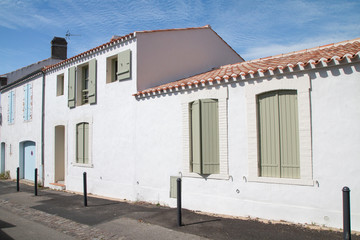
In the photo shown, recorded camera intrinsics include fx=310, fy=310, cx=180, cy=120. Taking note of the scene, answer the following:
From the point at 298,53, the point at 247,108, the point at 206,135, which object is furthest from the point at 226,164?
the point at 298,53

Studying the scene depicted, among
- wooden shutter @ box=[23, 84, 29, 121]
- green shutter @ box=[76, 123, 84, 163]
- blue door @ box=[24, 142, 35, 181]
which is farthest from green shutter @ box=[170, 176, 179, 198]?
wooden shutter @ box=[23, 84, 29, 121]

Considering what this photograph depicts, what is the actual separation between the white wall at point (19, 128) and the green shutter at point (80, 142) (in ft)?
12.5

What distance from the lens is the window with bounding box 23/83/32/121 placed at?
1669 centimetres

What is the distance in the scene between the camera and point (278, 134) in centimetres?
676

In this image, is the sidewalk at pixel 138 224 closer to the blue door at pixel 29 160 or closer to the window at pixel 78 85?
the window at pixel 78 85

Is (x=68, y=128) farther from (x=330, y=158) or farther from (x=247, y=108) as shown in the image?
(x=330, y=158)

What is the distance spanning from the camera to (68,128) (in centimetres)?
1355

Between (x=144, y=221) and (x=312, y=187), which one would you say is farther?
(x=144, y=221)

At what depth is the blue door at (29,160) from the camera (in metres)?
16.6

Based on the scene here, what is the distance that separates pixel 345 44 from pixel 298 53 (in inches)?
49.0

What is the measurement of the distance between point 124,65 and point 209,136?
4411 mm

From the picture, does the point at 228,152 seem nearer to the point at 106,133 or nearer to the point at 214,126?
the point at 214,126

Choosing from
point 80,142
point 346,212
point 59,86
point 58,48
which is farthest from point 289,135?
point 58,48

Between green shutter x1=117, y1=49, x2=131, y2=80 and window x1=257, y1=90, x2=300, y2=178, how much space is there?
16.6 feet
